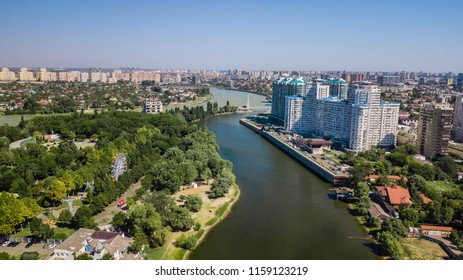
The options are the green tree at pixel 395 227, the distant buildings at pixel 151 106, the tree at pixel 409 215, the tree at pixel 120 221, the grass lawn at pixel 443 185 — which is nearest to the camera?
the tree at pixel 120 221

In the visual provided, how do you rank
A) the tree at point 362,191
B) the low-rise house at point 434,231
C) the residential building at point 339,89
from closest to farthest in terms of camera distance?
the low-rise house at point 434,231
the tree at point 362,191
the residential building at point 339,89

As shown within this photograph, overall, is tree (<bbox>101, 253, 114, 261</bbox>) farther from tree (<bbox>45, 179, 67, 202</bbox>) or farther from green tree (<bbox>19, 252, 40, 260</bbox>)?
tree (<bbox>45, 179, 67, 202</bbox>)

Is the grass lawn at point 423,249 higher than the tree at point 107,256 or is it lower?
lower

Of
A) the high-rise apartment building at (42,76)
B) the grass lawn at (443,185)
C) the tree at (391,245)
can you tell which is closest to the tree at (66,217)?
the tree at (391,245)

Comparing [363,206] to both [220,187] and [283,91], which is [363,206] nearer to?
[220,187]

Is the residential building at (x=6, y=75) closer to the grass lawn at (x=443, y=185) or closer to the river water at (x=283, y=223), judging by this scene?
the river water at (x=283, y=223)

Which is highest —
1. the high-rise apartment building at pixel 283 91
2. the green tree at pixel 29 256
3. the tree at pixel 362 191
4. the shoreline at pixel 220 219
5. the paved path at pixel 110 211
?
the high-rise apartment building at pixel 283 91
